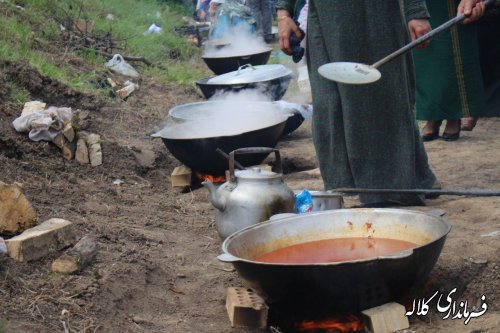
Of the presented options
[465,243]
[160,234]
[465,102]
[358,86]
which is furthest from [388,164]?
[465,102]

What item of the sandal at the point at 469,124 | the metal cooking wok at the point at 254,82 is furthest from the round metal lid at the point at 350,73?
the sandal at the point at 469,124

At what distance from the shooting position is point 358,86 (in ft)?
16.2

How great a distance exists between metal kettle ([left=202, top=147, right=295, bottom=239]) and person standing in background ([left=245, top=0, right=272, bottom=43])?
10.1m

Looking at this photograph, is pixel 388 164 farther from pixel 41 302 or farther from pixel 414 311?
pixel 41 302

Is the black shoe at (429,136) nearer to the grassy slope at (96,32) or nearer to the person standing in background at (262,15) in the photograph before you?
the grassy slope at (96,32)

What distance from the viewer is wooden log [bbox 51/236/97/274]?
153 inches

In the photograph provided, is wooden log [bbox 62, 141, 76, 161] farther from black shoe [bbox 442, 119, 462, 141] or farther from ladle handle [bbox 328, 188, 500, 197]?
black shoe [bbox 442, 119, 462, 141]

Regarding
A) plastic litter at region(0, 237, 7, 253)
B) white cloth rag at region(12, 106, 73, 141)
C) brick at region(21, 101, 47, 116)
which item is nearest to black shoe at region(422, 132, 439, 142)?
white cloth rag at region(12, 106, 73, 141)

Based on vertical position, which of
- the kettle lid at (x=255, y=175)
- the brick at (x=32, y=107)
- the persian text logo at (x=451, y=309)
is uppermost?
the brick at (x=32, y=107)

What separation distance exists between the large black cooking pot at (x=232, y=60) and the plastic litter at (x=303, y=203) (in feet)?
17.6

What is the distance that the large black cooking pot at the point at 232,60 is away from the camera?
9.89 metres

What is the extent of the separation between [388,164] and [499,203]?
0.71m

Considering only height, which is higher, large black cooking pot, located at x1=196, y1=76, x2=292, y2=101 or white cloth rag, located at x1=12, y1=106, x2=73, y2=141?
white cloth rag, located at x1=12, y1=106, x2=73, y2=141

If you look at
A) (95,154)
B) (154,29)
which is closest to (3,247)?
(95,154)
